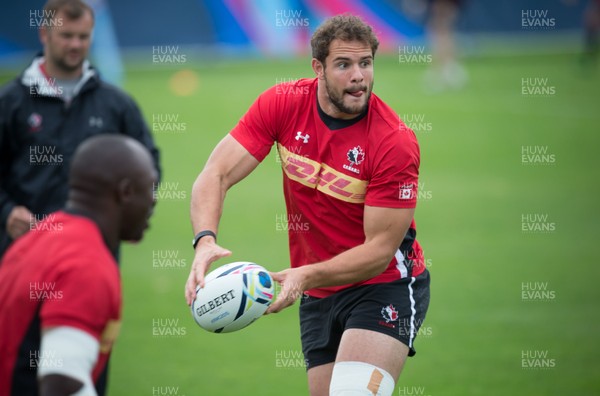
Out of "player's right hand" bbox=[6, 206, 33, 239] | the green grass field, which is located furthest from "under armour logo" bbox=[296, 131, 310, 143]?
the green grass field

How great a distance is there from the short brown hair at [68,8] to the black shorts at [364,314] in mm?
3071

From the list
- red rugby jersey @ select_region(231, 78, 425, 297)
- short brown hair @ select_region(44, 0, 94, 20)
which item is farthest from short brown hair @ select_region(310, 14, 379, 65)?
short brown hair @ select_region(44, 0, 94, 20)

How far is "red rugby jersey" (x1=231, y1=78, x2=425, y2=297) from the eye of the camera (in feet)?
20.6

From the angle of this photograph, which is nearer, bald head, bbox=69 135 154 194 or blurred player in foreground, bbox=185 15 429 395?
bald head, bbox=69 135 154 194

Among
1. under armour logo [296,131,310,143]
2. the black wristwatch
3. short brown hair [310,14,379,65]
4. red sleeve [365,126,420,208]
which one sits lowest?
the black wristwatch

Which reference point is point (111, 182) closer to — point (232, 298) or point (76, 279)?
point (76, 279)

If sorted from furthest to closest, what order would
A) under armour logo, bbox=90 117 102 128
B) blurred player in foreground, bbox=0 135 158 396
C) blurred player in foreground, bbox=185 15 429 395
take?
under armour logo, bbox=90 117 102 128, blurred player in foreground, bbox=185 15 429 395, blurred player in foreground, bbox=0 135 158 396

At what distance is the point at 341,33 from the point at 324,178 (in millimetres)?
1007

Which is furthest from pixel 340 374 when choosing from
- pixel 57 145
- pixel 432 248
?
pixel 432 248

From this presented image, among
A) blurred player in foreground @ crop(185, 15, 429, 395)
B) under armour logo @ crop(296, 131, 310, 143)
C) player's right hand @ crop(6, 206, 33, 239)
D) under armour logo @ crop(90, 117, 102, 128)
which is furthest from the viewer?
under armour logo @ crop(90, 117, 102, 128)

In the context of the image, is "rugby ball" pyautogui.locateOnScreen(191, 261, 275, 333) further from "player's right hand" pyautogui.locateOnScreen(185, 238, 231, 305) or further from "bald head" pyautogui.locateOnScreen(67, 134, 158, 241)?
"bald head" pyautogui.locateOnScreen(67, 134, 158, 241)

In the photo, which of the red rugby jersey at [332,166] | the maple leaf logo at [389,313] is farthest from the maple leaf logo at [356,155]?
the maple leaf logo at [389,313]

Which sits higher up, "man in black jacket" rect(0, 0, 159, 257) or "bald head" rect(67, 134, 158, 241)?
"man in black jacket" rect(0, 0, 159, 257)

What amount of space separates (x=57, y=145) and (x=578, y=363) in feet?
18.9
